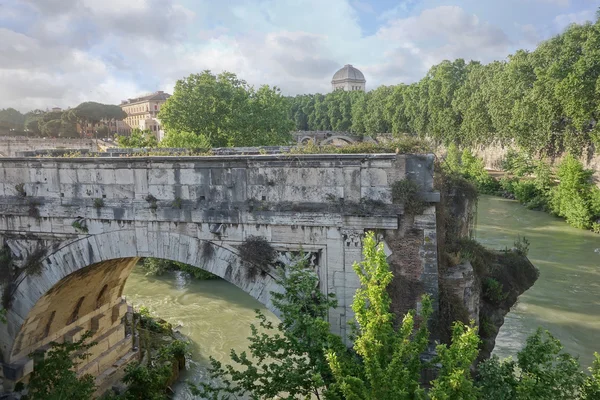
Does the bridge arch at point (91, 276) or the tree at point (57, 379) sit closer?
the bridge arch at point (91, 276)

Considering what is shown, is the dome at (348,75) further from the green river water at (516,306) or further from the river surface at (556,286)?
the green river water at (516,306)

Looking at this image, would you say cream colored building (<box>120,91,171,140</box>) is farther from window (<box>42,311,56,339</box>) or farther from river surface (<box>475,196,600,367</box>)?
window (<box>42,311,56,339</box>)

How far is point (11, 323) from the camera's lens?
941 centimetres

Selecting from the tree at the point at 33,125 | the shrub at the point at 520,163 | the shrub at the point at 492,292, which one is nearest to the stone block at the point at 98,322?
the shrub at the point at 492,292

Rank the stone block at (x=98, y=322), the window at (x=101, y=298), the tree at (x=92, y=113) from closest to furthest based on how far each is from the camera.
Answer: the window at (x=101, y=298), the stone block at (x=98, y=322), the tree at (x=92, y=113)

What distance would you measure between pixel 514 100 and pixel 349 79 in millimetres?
75507

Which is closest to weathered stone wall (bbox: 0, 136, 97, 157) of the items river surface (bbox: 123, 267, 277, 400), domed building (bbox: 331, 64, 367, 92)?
river surface (bbox: 123, 267, 277, 400)

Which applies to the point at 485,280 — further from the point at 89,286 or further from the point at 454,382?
the point at 89,286

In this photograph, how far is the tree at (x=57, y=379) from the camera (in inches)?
323

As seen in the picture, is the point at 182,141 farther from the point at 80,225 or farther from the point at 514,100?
the point at 514,100

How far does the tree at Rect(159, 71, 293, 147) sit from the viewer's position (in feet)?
88.8

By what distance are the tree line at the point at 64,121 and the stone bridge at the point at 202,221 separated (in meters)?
57.7

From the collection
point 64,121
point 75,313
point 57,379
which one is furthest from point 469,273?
point 64,121

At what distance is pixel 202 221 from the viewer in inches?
309
